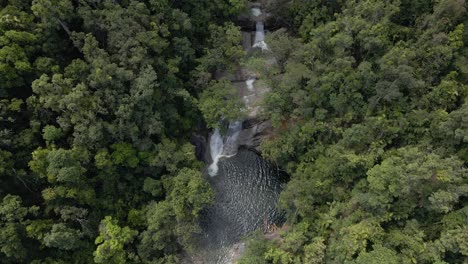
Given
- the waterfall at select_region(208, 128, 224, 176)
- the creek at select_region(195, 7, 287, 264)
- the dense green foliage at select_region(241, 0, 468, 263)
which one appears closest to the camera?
the dense green foliage at select_region(241, 0, 468, 263)

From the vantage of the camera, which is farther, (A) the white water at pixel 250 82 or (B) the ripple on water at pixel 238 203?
(A) the white water at pixel 250 82

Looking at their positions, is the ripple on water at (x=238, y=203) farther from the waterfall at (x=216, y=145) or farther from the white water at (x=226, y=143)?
the waterfall at (x=216, y=145)

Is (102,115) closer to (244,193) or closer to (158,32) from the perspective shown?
(158,32)

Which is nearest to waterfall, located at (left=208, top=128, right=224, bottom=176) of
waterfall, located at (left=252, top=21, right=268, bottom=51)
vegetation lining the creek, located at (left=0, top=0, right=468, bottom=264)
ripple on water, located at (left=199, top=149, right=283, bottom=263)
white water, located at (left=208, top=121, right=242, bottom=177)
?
white water, located at (left=208, top=121, right=242, bottom=177)

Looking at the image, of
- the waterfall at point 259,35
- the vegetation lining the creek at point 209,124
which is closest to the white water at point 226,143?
the vegetation lining the creek at point 209,124

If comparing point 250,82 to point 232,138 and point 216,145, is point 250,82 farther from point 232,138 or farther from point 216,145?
point 216,145

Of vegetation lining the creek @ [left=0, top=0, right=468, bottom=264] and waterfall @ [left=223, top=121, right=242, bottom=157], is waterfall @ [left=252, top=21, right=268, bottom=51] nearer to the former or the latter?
vegetation lining the creek @ [left=0, top=0, right=468, bottom=264]
